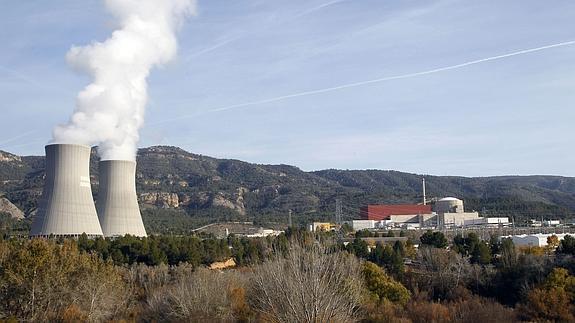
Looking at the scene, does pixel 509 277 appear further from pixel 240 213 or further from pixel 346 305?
pixel 240 213

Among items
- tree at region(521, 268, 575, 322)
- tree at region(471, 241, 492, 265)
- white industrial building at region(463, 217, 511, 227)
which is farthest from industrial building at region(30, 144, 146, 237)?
white industrial building at region(463, 217, 511, 227)

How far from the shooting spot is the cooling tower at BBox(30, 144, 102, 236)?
32938 millimetres

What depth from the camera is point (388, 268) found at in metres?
38.5

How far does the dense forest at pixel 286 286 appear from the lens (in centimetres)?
2006

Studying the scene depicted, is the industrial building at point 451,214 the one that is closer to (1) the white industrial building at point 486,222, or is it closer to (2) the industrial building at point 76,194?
(1) the white industrial building at point 486,222

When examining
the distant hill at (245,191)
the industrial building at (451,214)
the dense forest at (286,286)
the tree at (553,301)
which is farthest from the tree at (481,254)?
the distant hill at (245,191)

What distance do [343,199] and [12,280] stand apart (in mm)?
100005

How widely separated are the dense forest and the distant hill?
50963 millimetres

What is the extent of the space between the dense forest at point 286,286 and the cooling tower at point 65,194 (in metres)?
3.56

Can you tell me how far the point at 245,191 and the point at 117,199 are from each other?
84.1m

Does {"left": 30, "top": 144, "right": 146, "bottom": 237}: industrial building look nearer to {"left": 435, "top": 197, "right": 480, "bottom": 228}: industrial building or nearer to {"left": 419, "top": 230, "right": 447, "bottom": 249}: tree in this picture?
{"left": 419, "top": 230, "right": 447, "bottom": 249}: tree

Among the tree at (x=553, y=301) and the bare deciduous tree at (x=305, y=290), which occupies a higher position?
the bare deciduous tree at (x=305, y=290)

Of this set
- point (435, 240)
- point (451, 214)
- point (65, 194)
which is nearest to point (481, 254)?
point (435, 240)

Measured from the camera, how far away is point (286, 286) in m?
18.7
